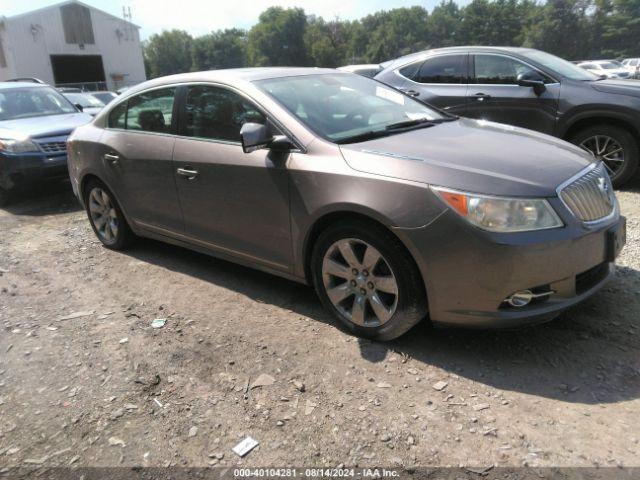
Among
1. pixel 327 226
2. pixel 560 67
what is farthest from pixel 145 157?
pixel 560 67

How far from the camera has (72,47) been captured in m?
40.2

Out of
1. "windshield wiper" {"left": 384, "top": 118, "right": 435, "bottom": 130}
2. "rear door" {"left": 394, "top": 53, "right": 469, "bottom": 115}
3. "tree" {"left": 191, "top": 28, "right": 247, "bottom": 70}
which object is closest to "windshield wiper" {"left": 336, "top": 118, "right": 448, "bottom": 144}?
"windshield wiper" {"left": 384, "top": 118, "right": 435, "bottom": 130}

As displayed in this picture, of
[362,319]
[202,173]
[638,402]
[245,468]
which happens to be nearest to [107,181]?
[202,173]

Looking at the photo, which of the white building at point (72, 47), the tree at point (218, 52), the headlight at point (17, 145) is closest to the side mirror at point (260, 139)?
the headlight at point (17, 145)

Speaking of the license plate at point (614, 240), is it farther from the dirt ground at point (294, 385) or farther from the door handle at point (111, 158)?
the door handle at point (111, 158)

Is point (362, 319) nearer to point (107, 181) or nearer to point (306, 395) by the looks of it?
point (306, 395)

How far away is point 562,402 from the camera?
2.53m

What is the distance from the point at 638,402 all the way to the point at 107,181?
14.3 feet

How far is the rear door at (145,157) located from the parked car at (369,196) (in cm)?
2

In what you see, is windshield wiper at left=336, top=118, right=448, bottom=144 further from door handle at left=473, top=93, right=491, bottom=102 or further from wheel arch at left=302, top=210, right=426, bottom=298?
door handle at left=473, top=93, right=491, bottom=102

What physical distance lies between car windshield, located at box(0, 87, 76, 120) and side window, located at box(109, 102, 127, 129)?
426cm

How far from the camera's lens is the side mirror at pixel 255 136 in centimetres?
315

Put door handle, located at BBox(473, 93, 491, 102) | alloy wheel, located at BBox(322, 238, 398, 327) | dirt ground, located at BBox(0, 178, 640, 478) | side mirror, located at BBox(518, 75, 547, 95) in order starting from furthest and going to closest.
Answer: door handle, located at BBox(473, 93, 491, 102) < side mirror, located at BBox(518, 75, 547, 95) < alloy wheel, located at BBox(322, 238, 398, 327) < dirt ground, located at BBox(0, 178, 640, 478)

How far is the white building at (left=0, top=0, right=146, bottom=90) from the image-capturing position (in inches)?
1459
